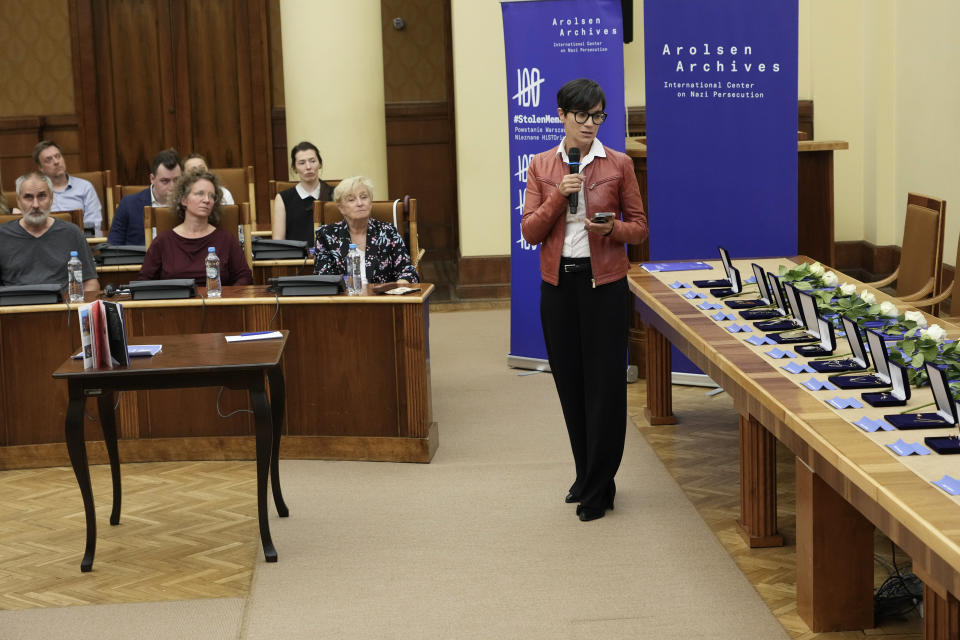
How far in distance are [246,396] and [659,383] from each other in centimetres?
208

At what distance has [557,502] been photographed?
5195 millimetres

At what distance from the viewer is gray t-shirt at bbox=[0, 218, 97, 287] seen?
635 centimetres

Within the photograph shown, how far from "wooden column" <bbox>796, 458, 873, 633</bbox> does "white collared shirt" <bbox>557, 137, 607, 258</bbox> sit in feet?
4.48

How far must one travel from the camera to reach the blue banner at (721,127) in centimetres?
662

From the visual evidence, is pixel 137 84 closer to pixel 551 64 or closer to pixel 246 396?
pixel 551 64

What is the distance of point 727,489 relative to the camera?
5324 mm

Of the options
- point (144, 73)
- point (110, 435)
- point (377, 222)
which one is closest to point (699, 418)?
point (377, 222)

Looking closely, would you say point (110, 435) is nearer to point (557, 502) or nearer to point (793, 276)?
point (557, 502)

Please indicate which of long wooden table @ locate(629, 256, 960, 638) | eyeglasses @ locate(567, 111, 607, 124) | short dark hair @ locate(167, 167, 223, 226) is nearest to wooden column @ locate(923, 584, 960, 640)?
long wooden table @ locate(629, 256, 960, 638)

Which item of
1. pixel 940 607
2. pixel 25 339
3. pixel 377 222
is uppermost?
pixel 377 222

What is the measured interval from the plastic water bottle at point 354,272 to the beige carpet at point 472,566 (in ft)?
2.74

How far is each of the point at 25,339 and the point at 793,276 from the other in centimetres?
351

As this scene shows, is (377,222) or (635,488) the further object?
(377,222)

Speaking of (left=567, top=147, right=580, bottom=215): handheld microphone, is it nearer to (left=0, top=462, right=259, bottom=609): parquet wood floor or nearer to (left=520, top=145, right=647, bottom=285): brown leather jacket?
(left=520, top=145, right=647, bottom=285): brown leather jacket
